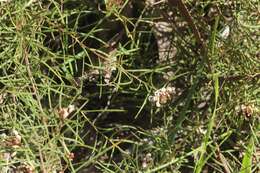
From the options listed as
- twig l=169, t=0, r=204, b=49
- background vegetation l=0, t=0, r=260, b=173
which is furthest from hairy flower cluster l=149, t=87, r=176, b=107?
twig l=169, t=0, r=204, b=49

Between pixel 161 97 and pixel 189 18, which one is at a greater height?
pixel 189 18

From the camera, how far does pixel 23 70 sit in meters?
1.72

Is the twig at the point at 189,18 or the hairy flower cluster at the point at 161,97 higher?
the twig at the point at 189,18

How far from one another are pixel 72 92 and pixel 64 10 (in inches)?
9.2

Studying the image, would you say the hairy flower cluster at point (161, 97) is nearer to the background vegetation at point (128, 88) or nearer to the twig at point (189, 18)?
the background vegetation at point (128, 88)

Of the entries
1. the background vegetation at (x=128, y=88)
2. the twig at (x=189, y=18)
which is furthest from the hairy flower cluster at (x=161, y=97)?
the twig at (x=189, y=18)

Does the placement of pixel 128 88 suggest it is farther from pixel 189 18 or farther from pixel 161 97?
pixel 189 18

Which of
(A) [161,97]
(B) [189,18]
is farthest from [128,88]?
(B) [189,18]

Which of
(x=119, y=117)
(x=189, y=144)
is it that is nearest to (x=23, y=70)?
(x=119, y=117)

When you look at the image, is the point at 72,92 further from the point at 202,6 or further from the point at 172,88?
the point at 202,6

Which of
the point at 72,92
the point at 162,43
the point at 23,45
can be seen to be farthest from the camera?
the point at 162,43

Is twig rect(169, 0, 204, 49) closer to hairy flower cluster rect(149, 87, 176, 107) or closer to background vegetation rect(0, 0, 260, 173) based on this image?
background vegetation rect(0, 0, 260, 173)

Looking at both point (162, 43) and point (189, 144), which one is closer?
point (189, 144)

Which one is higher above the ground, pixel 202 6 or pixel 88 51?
pixel 202 6
